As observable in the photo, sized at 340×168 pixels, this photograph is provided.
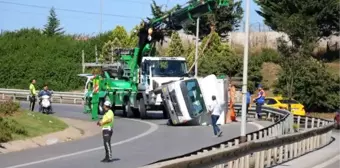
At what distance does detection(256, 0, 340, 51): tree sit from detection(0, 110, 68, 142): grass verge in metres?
37.4

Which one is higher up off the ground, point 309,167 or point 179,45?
point 179,45

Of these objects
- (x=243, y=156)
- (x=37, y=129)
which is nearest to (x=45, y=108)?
(x=37, y=129)

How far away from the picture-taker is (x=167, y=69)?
36.3 m

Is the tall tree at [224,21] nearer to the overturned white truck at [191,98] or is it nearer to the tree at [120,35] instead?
the tree at [120,35]

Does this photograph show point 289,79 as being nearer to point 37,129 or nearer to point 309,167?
point 37,129

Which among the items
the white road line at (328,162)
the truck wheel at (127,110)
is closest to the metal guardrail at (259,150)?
the white road line at (328,162)

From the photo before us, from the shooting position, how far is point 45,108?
40.2 meters

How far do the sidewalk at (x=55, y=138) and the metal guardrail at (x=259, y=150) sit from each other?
718cm

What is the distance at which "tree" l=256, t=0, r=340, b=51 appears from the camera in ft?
212

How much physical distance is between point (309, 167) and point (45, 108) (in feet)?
79.5

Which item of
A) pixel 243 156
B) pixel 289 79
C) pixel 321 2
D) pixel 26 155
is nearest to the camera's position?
pixel 243 156

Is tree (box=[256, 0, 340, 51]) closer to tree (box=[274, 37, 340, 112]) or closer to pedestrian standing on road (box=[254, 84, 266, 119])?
tree (box=[274, 37, 340, 112])

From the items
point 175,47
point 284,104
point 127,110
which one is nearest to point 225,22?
point 175,47

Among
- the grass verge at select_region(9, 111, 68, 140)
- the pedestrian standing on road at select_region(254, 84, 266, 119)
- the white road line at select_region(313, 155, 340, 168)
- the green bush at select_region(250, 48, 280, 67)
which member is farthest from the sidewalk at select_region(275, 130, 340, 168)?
the green bush at select_region(250, 48, 280, 67)
